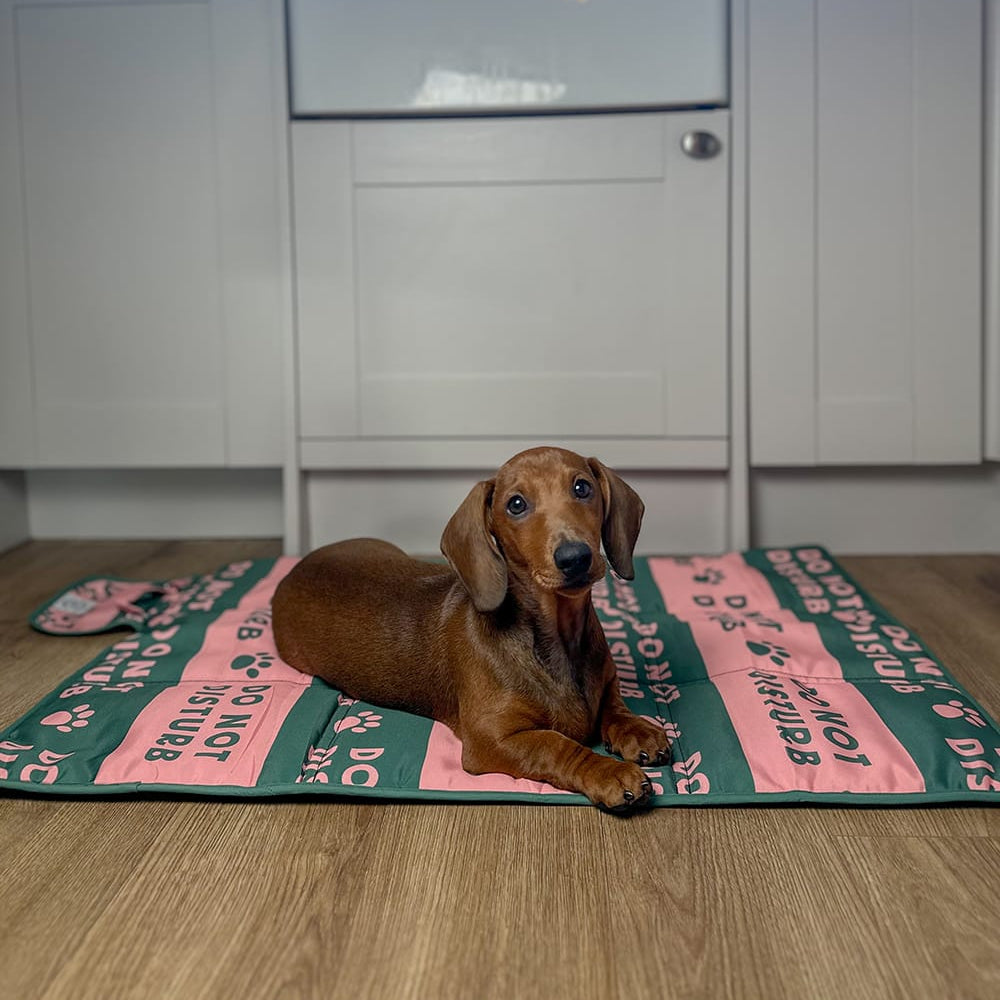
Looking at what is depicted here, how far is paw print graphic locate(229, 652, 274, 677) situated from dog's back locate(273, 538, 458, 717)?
0.12 feet

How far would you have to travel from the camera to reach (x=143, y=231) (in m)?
2.81

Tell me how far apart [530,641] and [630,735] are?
17 cm

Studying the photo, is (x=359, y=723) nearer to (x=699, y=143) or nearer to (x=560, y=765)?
(x=560, y=765)

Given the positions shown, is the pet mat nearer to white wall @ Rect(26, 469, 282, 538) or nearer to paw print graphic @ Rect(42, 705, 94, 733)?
paw print graphic @ Rect(42, 705, 94, 733)

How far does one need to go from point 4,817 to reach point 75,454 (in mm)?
1776

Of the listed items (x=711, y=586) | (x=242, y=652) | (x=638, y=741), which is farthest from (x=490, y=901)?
(x=711, y=586)

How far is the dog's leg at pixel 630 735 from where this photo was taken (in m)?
1.36

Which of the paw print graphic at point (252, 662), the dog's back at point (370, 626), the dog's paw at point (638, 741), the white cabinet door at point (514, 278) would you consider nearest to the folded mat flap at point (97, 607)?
the paw print graphic at point (252, 662)

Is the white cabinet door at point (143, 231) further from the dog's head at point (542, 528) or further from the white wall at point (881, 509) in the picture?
the dog's head at point (542, 528)

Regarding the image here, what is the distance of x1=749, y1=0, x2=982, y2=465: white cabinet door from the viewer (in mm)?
2609

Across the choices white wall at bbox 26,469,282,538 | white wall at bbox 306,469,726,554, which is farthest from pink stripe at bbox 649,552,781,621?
white wall at bbox 26,469,282,538

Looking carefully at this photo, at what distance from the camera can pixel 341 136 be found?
271 cm

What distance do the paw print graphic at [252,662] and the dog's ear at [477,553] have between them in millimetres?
526

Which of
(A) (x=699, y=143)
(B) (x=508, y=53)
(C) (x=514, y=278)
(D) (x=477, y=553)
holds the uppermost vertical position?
(B) (x=508, y=53)
